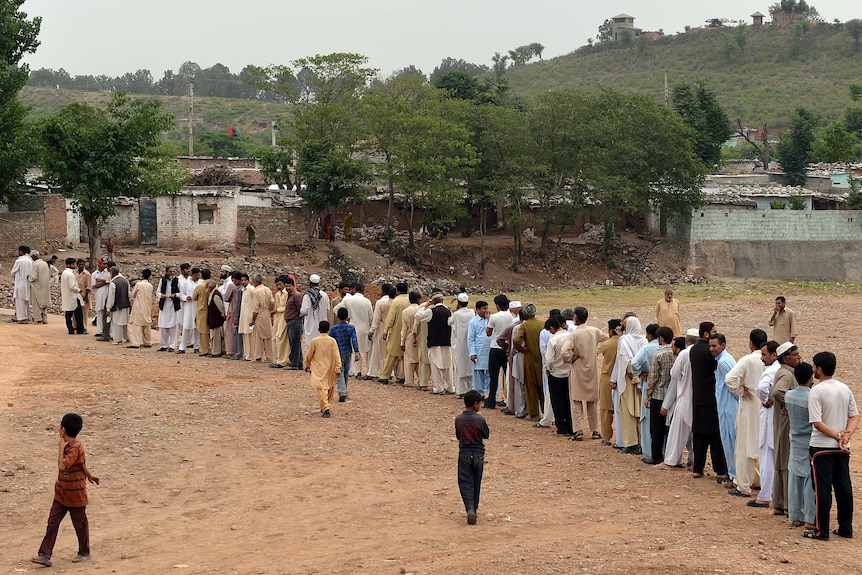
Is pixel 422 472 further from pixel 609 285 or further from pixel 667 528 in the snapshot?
pixel 609 285

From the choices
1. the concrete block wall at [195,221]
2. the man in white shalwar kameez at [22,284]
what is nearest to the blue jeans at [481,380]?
the man in white shalwar kameez at [22,284]

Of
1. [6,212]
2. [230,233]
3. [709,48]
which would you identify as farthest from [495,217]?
[709,48]

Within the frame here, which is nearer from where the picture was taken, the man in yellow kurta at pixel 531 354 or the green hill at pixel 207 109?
the man in yellow kurta at pixel 531 354

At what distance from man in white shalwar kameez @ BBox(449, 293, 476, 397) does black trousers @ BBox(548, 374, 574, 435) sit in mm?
2512

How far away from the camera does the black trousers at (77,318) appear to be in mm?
20359

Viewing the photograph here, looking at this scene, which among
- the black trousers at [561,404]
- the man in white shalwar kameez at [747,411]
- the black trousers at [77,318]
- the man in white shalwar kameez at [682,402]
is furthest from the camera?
the black trousers at [77,318]

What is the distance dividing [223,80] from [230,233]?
317 ft

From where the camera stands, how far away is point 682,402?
36.6ft

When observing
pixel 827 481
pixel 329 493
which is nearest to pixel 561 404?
pixel 329 493

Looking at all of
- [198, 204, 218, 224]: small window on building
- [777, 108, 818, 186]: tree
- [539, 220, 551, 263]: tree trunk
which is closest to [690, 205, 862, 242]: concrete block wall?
[539, 220, 551, 263]: tree trunk

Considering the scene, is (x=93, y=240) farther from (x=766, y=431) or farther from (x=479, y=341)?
(x=766, y=431)

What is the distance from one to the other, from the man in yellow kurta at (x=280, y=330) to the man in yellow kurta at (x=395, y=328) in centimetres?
175

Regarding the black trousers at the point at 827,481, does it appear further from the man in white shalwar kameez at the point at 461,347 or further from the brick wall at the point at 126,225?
the brick wall at the point at 126,225

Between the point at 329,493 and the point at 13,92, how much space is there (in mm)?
22703
